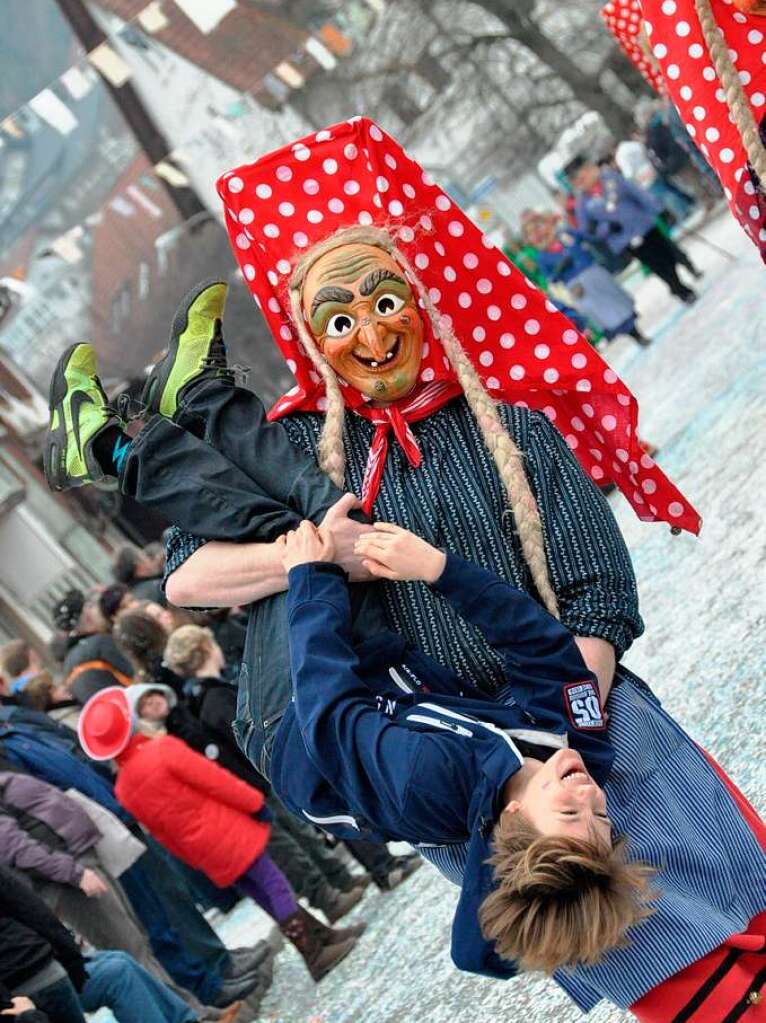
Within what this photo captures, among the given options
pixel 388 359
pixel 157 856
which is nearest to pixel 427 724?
pixel 388 359

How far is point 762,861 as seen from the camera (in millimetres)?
2482

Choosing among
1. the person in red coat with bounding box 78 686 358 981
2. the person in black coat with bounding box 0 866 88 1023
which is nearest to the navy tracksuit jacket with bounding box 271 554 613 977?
the person in black coat with bounding box 0 866 88 1023

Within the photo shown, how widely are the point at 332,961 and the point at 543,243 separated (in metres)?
11.2

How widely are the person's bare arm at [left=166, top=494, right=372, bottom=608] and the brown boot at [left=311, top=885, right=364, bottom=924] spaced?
382 cm

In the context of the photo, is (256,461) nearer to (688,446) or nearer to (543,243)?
(688,446)

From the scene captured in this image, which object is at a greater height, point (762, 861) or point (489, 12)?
point (489, 12)

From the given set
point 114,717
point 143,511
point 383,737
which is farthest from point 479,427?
point 143,511

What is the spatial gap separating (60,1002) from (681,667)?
267 cm

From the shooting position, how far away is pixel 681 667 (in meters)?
5.46

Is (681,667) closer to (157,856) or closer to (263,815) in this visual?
(263,815)

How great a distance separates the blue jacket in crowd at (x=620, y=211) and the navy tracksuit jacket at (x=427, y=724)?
12.2 meters

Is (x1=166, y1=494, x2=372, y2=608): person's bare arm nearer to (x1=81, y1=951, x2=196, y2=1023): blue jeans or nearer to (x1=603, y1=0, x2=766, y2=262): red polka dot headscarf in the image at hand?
(x1=603, y1=0, x2=766, y2=262): red polka dot headscarf

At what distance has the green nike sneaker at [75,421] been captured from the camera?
9.23 feet

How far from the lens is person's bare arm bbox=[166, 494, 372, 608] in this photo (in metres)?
2.58
